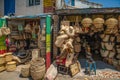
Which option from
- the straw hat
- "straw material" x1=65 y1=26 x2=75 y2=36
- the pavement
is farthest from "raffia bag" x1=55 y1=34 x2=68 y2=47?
the straw hat

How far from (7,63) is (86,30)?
4.94m

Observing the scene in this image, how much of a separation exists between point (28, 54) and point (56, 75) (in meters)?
3.50

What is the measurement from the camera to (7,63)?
10.9m

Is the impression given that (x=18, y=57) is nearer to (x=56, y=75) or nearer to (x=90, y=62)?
(x=56, y=75)

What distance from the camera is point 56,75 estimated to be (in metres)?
9.09

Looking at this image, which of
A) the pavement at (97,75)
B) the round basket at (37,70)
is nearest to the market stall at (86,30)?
the pavement at (97,75)

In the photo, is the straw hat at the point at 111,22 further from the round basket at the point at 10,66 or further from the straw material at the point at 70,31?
the round basket at the point at 10,66

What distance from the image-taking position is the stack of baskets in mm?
10736

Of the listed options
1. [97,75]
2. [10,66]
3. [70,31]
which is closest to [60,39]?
[70,31]

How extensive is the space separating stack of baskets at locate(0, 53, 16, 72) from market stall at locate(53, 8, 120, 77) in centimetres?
280

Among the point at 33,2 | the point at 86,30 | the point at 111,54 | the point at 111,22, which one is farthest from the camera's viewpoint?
the point at 33,2

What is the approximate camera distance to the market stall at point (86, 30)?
29.5 ft

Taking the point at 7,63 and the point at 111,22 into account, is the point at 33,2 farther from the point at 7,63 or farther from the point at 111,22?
the point at 111,22

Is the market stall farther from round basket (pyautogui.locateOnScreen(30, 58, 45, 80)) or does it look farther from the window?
the window
